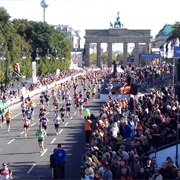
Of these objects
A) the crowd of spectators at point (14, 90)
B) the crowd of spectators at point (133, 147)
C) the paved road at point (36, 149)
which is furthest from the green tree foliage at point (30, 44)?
the crowd of spectators at point (133, 147)

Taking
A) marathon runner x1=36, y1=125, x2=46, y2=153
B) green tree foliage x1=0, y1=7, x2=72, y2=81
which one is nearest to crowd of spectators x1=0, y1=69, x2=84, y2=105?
green tree foliage x1=0, y1=7, x2=72, y2=81

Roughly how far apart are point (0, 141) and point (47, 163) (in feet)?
21.0

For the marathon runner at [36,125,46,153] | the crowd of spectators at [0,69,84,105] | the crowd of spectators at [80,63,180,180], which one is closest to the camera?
the crowd of spectators at [80,63,180,180]

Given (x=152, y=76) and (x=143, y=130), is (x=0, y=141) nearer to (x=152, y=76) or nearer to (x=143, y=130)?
(x=143, y=130)

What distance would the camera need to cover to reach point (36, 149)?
26375 mm

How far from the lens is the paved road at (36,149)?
70.4ft

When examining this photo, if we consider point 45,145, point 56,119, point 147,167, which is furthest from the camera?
point 56,119

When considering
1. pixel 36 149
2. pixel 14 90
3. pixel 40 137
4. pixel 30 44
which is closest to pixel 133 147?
pixel 40 137

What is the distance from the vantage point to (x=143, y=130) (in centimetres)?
2247

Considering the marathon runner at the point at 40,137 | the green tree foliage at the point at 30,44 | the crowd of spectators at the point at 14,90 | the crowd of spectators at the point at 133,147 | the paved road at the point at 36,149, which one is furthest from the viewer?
the green tree foliage at the point at 30,44

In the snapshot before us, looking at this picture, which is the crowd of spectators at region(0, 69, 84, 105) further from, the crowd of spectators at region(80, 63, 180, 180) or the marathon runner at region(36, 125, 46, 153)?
A: the crowd of spectators at region(80, 63, 180, 180)

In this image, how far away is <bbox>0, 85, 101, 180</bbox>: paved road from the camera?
21.5 meters

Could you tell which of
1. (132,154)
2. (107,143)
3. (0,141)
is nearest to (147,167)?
(132,154)

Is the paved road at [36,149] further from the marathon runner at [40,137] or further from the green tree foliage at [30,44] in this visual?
the green tree foliage at [30,44]
